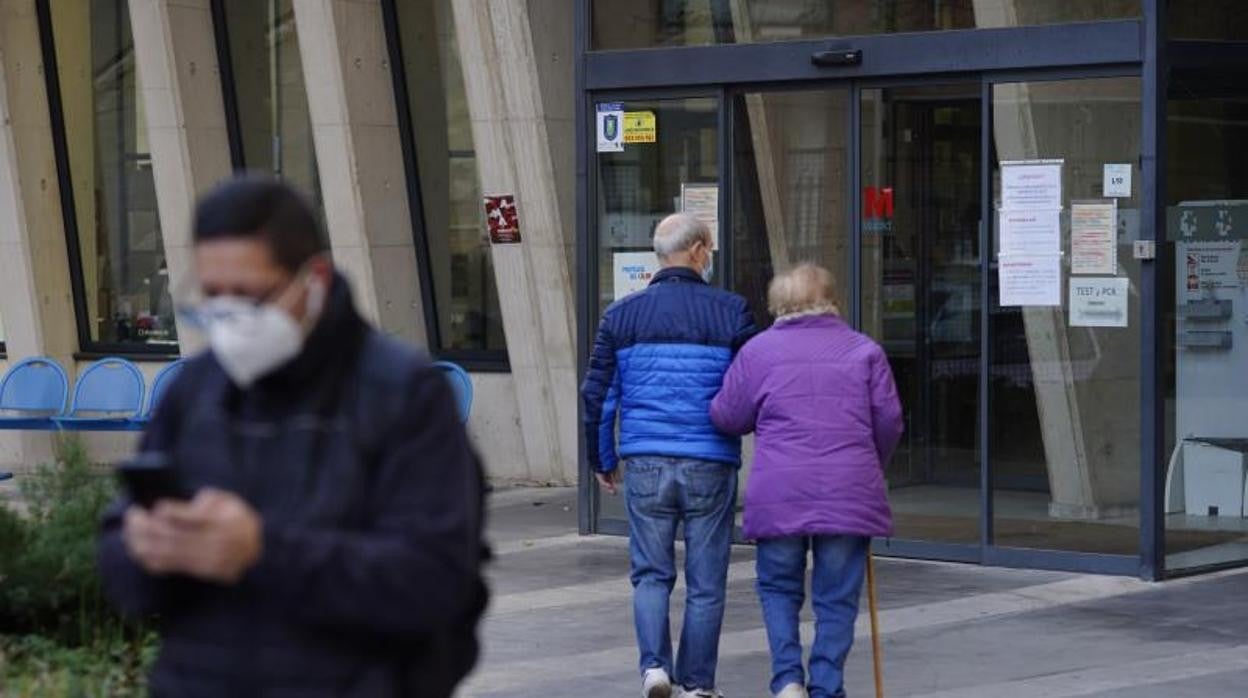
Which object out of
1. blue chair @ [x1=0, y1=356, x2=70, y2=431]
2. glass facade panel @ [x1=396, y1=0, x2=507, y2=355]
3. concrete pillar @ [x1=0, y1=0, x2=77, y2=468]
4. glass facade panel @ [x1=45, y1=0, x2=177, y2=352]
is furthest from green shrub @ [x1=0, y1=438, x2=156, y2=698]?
glass facade panel @ [x1=45, y1=0, x2=177, y2=352]

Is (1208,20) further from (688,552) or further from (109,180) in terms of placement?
(109,180)

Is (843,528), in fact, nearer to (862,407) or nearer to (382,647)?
(862,407)

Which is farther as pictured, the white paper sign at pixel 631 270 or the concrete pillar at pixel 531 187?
the concrete pillar at pixel 531 187

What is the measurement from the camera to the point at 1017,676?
911 centimetres

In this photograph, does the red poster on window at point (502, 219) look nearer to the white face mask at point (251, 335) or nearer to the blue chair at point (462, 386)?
the blue chair at point (462, 386)

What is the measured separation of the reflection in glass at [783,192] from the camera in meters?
12.8

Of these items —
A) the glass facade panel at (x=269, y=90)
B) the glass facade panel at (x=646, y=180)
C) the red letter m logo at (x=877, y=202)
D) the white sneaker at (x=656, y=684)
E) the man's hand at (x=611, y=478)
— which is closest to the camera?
the white sneaker at (x=656, y=684)

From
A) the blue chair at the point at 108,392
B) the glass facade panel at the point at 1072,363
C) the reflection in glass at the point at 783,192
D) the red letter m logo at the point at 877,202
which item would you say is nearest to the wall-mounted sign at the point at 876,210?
the red letter m logo at the point at 877,202

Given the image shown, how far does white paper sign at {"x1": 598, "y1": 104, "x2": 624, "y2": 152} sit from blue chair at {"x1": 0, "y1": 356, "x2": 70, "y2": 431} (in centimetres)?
652

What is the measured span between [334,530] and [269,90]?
612 inches

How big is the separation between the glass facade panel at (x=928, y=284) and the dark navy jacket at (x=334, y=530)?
29.1 feet

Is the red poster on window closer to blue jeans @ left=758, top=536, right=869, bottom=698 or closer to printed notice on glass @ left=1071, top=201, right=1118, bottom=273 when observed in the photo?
printed notice on glass @ left=1071, top=201, right=1118, bottom=273

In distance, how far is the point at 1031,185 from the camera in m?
11.7

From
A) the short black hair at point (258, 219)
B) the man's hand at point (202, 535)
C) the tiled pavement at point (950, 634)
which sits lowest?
the tiled pavement at point (950, 634)
